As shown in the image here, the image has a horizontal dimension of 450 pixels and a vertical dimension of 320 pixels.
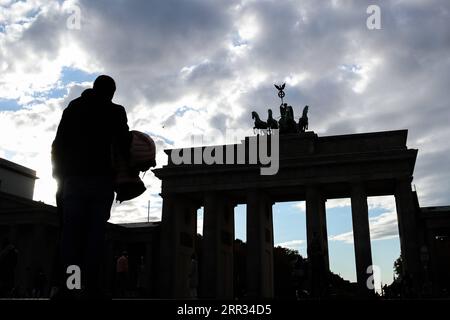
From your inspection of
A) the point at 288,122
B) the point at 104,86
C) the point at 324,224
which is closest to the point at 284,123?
the point at 288,122

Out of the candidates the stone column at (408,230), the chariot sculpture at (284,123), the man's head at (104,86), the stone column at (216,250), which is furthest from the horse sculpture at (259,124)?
the man's head at (104,86)

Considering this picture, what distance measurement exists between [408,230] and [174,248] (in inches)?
951

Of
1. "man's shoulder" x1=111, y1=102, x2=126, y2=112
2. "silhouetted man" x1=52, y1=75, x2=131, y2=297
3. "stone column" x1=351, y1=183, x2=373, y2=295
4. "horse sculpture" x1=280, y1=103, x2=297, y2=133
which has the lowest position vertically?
"silhouetted man" x1=52, y1=75, x2=131, y2=297

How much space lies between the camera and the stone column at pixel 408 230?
41562 millimetres

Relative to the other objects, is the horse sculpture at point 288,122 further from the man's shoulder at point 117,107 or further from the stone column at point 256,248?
the man's shoulder at point 117,107

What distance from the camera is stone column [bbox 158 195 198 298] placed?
4878 centimetres

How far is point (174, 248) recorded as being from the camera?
49750 mm

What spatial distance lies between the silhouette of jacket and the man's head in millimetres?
120

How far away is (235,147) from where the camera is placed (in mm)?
48781

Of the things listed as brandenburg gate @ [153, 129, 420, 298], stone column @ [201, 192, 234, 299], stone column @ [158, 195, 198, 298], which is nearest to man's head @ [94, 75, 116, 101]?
brandenburg gate @ [153, 129, 420, 298]

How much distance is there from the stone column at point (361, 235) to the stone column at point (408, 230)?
10.7 feet

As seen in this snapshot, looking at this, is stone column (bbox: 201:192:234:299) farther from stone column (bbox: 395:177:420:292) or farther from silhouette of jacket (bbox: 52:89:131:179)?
silhouette of jacket (bbox: 52:89:131:179)

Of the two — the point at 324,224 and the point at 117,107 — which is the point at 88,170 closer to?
the point at 117,107

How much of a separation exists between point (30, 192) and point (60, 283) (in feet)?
270
